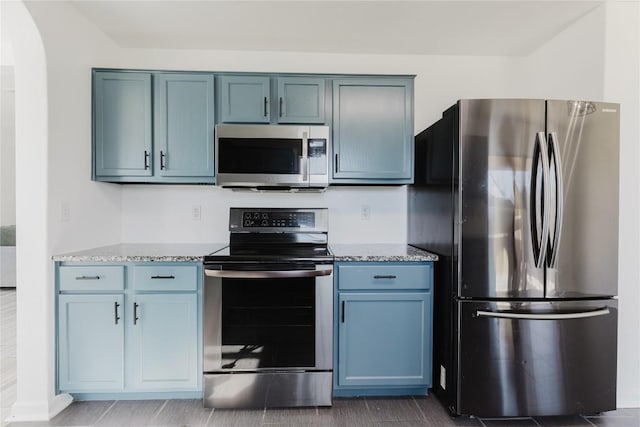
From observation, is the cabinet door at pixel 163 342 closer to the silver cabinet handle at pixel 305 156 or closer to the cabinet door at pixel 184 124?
the cabinet door at pixel 184 124

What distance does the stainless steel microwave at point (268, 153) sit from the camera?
221cm

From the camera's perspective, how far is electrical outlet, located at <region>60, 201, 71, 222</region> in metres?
2.01

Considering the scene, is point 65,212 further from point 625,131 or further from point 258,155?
point 625,131

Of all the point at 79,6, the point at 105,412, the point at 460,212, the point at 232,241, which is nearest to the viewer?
the point at 460,212

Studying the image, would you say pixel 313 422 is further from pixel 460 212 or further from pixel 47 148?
pixel 47 148

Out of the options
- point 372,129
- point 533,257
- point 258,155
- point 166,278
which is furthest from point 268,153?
point 533,257

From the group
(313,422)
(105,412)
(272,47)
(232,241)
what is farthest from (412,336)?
(272,47)

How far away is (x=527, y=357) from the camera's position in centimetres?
182

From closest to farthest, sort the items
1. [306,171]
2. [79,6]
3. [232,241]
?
1. [79,6]
2. [306,171]
3. [232,241]

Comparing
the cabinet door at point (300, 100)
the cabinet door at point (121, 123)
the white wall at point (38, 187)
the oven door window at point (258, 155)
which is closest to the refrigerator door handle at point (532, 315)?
the oven door window at point (258, 155)

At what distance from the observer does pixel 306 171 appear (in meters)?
2.22

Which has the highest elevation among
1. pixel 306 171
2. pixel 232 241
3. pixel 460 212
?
pixel 306 171

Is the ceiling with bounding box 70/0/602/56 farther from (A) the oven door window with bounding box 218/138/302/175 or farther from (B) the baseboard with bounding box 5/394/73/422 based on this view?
(B) the baseboard with bounding box 5/394/73/422

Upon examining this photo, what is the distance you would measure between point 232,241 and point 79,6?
1812 mm
